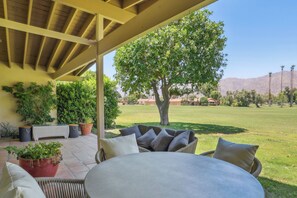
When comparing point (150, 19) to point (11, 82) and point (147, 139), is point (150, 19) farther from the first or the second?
point (11, 82)

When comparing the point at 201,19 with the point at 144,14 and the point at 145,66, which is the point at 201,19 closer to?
the point at 145,66

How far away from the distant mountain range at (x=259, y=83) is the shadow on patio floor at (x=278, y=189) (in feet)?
4.96

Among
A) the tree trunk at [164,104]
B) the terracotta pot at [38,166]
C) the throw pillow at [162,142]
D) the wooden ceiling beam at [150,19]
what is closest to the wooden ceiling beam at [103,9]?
the wooden ceiling beam at [150,19]

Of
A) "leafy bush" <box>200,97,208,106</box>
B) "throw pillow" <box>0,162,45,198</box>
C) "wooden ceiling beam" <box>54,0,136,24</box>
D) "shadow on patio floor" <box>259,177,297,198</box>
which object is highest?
"wooden ceiling beam" <box>54,0,136,24</box>

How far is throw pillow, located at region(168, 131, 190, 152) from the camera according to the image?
3.24 m

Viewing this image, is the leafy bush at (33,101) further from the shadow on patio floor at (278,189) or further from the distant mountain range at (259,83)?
the shadow on patio floor at (278,189)

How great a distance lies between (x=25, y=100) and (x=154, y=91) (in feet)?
16.1

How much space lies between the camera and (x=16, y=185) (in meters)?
1.19

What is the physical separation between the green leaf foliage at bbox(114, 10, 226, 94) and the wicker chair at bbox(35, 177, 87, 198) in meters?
6.03

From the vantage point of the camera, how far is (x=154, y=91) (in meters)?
8.48

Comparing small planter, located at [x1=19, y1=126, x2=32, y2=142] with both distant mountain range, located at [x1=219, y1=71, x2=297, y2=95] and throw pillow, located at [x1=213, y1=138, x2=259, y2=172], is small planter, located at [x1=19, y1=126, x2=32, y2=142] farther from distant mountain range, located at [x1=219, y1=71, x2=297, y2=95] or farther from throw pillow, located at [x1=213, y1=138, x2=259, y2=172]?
throw pillow, located at [x1=213, y1=138, x2=259, y2=172]

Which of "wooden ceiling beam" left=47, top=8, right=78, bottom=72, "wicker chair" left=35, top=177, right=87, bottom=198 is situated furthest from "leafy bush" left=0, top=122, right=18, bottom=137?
"wicker chair" left=35, top=177, right=87, bottom=198

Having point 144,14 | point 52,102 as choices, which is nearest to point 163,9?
point 144,14

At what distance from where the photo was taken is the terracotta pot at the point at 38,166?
3.27 m
